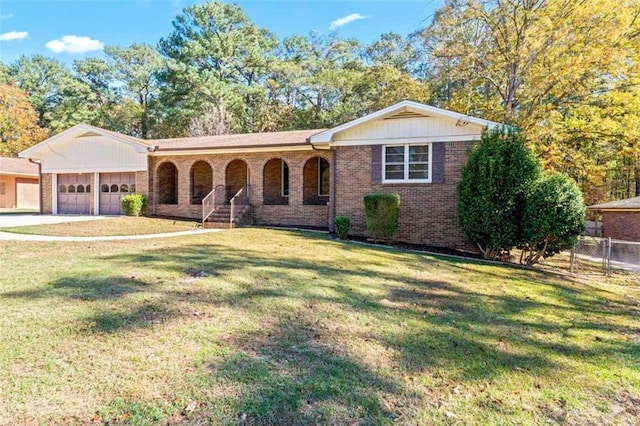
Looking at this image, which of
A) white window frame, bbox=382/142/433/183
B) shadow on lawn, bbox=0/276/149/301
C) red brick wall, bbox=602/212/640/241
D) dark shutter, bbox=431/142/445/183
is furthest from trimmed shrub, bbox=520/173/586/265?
red brick wall, bbox=602/212/640/241

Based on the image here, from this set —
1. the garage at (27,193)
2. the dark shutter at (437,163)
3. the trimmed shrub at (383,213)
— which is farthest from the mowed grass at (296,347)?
the garage at (27,193)

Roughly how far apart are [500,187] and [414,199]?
126 inches

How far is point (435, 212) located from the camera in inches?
495

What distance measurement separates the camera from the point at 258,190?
622 inches

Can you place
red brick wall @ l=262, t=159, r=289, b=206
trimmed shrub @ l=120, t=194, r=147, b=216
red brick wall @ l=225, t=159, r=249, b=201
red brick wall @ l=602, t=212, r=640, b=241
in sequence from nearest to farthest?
trimmed shrub @ l=120, t=194, r=147, b=216 < red brick wall @ l=262, t=159, r=289, b=206 < red brick wall @ l=225, t=159, r=249, b=201 < red brick wall @ l=602, t=212, r=640, b=241

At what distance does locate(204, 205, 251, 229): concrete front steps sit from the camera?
14.5 m

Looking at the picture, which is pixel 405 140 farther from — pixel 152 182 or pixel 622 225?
pixel 622 225

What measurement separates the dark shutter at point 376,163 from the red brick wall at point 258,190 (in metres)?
2.14

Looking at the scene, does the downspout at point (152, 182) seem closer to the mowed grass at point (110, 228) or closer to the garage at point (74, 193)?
the mowed grass at point (110, 228)

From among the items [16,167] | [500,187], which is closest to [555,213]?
[500,187]

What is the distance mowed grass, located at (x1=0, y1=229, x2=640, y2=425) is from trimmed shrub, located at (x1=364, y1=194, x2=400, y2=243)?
4702mm

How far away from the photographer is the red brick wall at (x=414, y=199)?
488 inches

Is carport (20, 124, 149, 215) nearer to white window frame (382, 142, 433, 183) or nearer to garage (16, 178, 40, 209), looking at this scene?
white window frame (382, 142, 433, 183)

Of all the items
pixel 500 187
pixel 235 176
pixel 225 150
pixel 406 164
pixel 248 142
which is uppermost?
pixel 248 142
